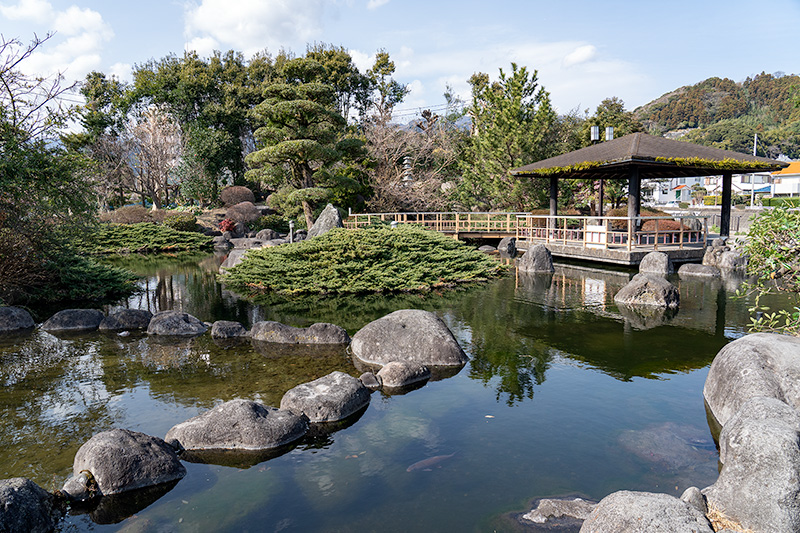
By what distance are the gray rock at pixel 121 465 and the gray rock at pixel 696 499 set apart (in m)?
4.07

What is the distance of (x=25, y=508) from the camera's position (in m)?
3.77

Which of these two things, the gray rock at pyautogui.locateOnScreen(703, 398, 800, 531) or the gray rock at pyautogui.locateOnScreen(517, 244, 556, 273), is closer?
the gray rock at pyautogui.locateOnScreen(703, 398, 800, 531)

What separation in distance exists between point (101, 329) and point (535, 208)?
20.8 m

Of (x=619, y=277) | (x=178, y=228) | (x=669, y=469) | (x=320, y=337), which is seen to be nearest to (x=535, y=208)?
(x=619, y=277)

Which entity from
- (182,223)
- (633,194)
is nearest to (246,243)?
(182,223)

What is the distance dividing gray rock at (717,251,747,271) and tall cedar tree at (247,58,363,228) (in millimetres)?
14745

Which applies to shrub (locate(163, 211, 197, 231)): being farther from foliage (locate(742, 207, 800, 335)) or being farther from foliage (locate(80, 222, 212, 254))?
foliage (locate(742, 207, 800, 335))

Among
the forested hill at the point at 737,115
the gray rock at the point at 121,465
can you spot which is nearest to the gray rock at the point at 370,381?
the gray rock at the point at 121,465

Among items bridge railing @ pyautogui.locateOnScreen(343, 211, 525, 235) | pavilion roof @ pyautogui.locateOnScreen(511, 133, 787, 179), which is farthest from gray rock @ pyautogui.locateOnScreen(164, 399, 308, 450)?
bridge railing @ pyautogui.locateOnScreen(343, 211, 525, 235)

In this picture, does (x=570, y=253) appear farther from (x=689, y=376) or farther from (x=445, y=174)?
(x=445, y=174)

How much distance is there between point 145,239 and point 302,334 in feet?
62.8

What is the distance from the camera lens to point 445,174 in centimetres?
3200

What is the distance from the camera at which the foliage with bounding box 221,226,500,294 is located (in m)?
13.0

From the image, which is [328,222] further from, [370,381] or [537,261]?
[370,381]
